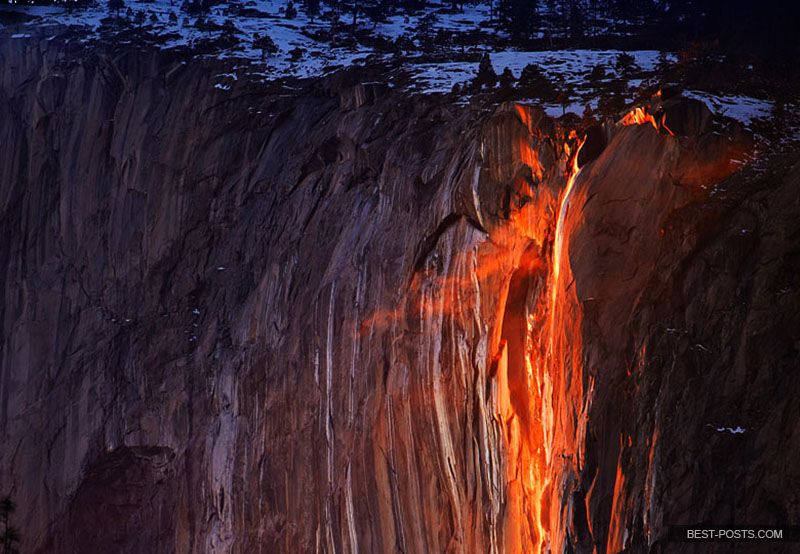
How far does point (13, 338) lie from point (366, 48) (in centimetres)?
1504

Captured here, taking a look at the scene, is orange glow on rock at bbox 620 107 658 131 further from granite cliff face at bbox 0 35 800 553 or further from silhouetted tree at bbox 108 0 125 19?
silhouetted tree at bbox 108 0 125 19

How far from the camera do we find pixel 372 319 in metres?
28.3

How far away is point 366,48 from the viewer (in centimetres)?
4000

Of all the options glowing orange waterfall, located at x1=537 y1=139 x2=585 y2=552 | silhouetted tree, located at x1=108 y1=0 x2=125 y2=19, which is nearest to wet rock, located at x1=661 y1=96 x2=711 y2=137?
glowing orange waterfall, located at x1=537 y1=139 x2=585 y2=552

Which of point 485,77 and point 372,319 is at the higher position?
point 485,77

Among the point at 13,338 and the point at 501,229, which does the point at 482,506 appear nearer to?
the point at 501,229

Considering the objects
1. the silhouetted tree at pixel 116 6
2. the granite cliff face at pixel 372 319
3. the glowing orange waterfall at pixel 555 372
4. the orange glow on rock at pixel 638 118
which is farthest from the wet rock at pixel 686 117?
the silhouetted tree at pixel 116 6

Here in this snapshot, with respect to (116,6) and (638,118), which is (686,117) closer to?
(638,118)

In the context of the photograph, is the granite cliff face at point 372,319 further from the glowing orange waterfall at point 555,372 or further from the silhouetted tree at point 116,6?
the silhouetted tree at point 116,6

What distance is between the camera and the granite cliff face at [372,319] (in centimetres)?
1744

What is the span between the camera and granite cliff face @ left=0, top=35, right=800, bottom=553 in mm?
17438

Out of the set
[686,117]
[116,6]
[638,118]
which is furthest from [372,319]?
[116,6]

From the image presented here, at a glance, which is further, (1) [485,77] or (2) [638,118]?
(1) [485,77]

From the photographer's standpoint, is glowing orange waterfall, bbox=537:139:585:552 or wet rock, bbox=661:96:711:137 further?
wet rock, bbox=661:96:711:137
